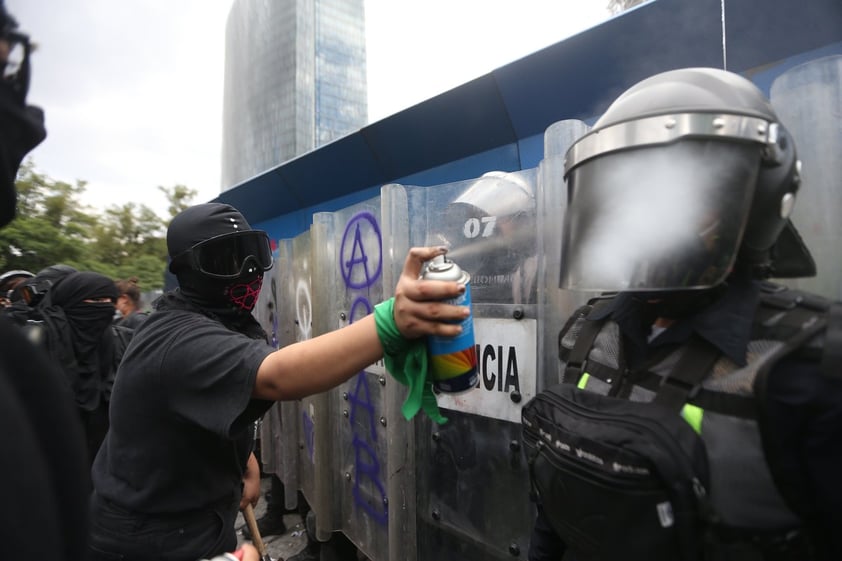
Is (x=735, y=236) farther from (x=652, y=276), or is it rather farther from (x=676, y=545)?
(x=676, y=545)

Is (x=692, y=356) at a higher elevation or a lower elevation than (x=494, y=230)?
lower

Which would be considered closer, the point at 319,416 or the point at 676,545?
the point at 676,545

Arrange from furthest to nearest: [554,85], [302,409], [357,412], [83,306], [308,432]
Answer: [302,409]
[308,432]
[83,306]
[357,412]
[554,85]

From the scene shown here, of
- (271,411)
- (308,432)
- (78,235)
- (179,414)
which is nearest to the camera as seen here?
(179,414)

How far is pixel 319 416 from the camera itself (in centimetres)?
338

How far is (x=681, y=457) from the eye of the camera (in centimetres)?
91

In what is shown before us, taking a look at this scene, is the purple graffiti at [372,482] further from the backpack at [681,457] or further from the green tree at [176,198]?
the green tree at [176,198]

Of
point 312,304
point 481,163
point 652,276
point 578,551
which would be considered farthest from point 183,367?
point 481,163

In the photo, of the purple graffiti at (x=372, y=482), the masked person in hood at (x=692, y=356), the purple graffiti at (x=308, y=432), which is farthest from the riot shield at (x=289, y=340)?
the masked person in hood at (x=692, y=356)

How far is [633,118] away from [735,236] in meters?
0.37

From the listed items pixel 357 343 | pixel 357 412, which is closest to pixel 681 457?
pixel 357 343

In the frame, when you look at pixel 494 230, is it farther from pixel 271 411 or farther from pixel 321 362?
pixel 271 411

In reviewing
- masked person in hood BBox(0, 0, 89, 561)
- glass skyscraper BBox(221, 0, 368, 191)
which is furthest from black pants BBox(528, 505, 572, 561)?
glass skyscraper BBox(221, 0, 368, 191)

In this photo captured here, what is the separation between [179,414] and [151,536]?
0.51 metres
